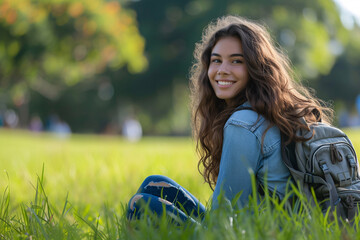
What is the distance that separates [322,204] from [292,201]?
147 millimetres

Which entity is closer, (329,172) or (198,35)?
(329,172)

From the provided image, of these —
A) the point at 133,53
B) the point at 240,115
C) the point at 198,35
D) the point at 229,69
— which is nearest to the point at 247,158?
the point at 240,115

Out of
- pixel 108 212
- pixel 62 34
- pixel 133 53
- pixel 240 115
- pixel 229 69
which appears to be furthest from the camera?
pixel 133 53

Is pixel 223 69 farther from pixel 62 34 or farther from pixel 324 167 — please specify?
pixel 62 34

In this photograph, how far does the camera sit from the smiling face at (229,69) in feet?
8.46

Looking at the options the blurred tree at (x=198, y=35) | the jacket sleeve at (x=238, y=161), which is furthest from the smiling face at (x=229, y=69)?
the blurred tree at (x=198, y=35)

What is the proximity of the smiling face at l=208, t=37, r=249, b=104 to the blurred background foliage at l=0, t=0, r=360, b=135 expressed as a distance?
9.42 m

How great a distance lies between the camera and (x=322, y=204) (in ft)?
7.07

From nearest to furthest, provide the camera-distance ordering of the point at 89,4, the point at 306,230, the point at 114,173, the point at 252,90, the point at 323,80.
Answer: the point at 306,230, the point at 252,90, the point at 114,173, the point at 89,4, the point at 323,80

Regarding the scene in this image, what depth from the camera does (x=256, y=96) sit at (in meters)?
2.45

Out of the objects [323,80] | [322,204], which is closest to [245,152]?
[322,204]

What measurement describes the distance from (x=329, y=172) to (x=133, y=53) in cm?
1337

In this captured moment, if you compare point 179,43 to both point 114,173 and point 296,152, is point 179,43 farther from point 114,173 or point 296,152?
point 296,152

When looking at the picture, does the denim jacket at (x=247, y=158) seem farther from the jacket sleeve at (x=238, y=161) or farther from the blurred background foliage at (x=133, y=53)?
the blurred background foliage at (x=133, y=53)
